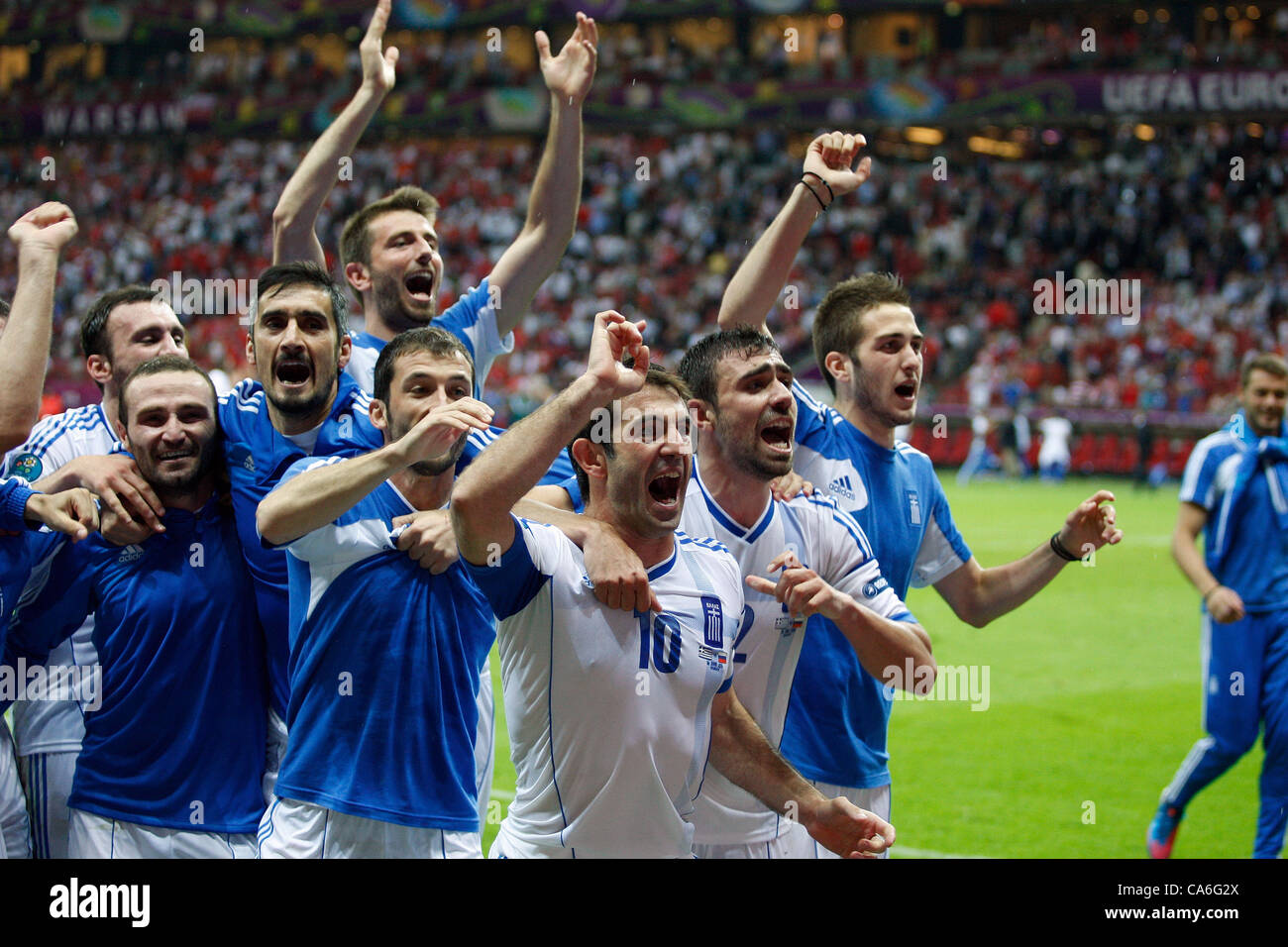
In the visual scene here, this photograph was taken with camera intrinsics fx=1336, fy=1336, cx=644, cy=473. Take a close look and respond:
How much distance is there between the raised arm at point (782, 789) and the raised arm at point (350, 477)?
1.14 meters

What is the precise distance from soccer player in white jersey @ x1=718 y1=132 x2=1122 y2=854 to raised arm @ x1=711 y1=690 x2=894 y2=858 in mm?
844

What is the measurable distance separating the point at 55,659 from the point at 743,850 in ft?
7.62

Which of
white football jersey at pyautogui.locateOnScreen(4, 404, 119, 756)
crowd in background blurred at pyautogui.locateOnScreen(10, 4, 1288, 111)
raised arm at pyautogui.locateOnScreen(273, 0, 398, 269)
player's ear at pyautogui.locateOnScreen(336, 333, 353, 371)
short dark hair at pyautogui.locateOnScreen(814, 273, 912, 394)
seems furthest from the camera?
crowd in background blurred at pyautogui.locateOnScreen(10, 4, 1288, 111)

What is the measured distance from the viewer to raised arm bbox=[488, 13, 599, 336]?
559 cm

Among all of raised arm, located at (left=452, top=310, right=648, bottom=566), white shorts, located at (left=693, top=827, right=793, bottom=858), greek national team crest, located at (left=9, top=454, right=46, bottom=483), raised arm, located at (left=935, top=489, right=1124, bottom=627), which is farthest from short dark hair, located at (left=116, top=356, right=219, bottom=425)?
raised arm, located at (left=935, top=489, right=1124, bottom=627)

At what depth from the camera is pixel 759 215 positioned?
34.5 meters

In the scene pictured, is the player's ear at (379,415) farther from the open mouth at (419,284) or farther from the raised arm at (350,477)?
the open mouth at (419,284)

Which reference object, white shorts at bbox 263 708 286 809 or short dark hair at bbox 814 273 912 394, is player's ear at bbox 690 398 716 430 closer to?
short dark hair at bbox 814 273 912 394

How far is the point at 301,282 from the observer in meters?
4.34

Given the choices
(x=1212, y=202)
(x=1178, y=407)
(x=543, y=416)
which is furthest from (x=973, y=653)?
(x=1212, y=202)

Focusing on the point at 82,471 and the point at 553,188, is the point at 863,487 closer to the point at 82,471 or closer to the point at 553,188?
the point at 553,188

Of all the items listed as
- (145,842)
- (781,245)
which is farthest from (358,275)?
(145,842)

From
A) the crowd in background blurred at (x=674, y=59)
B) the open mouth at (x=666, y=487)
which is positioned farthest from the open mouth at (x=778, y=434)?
the crowd in background blurred at (x=674, y=59)

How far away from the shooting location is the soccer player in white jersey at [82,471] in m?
3.95
